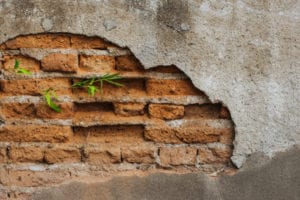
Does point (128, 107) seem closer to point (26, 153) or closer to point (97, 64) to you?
point (97, 64)

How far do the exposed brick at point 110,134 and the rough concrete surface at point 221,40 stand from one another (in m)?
0.31

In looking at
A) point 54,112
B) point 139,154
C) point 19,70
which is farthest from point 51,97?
point 139,154

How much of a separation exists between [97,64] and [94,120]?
0.79 ft

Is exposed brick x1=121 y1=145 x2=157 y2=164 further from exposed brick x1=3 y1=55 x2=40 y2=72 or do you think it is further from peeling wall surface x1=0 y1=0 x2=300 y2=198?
exposed brick x1=3 y1=55 x2=40 y2=72

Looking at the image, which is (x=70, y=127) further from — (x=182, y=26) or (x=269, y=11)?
(x=269, y=11)

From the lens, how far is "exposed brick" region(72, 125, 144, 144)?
7.30 ft

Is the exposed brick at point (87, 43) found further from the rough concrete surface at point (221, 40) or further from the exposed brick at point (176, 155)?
the exposed brick at point (176, 155)

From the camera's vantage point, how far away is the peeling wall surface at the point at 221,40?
2.09 m

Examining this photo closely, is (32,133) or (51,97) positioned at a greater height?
(51,97)

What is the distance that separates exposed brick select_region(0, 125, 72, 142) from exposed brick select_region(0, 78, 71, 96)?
0.15 metres

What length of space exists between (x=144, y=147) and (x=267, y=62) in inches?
25.1

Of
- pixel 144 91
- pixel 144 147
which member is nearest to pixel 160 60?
pixel 144 91

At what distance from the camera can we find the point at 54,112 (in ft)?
7.13

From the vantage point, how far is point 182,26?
2.10 meters
